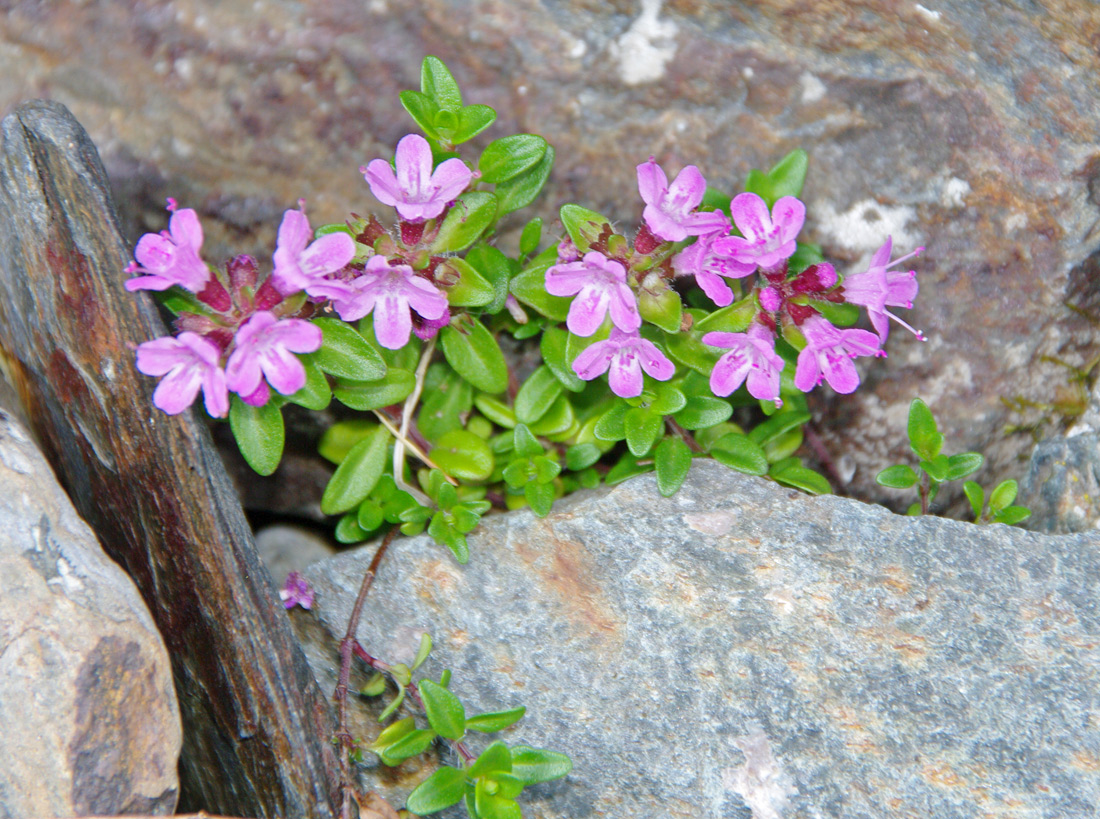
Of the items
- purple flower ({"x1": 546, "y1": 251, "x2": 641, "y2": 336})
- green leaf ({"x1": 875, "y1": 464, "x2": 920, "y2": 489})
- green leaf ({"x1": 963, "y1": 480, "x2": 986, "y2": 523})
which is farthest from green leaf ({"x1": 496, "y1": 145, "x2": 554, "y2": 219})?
green leaf ({"x1": 963, "y1": 480, "x2": 986, "y2": 523})

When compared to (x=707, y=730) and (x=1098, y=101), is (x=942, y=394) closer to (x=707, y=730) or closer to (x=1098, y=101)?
(x=1098, y=101)

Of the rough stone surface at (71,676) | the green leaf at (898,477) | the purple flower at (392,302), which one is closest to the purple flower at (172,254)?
the purple flower at (392,302)

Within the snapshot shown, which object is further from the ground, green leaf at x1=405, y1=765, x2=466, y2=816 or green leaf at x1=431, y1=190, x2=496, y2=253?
green leaf at x1=431, y1=190, x2=496, y2=253

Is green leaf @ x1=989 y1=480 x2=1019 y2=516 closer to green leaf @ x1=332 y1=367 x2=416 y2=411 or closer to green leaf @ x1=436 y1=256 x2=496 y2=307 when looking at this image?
green leaf @ x1=436 y1=256 x2=496 y2=307

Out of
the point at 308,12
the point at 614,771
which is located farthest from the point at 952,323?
the point at 308,12

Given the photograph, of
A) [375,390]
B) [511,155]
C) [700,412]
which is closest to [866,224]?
[700,412]

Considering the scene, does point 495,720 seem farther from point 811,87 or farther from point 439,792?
point 811,87

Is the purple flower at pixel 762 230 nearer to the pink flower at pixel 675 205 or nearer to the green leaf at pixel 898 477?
the pink flower at pixel 675 205
